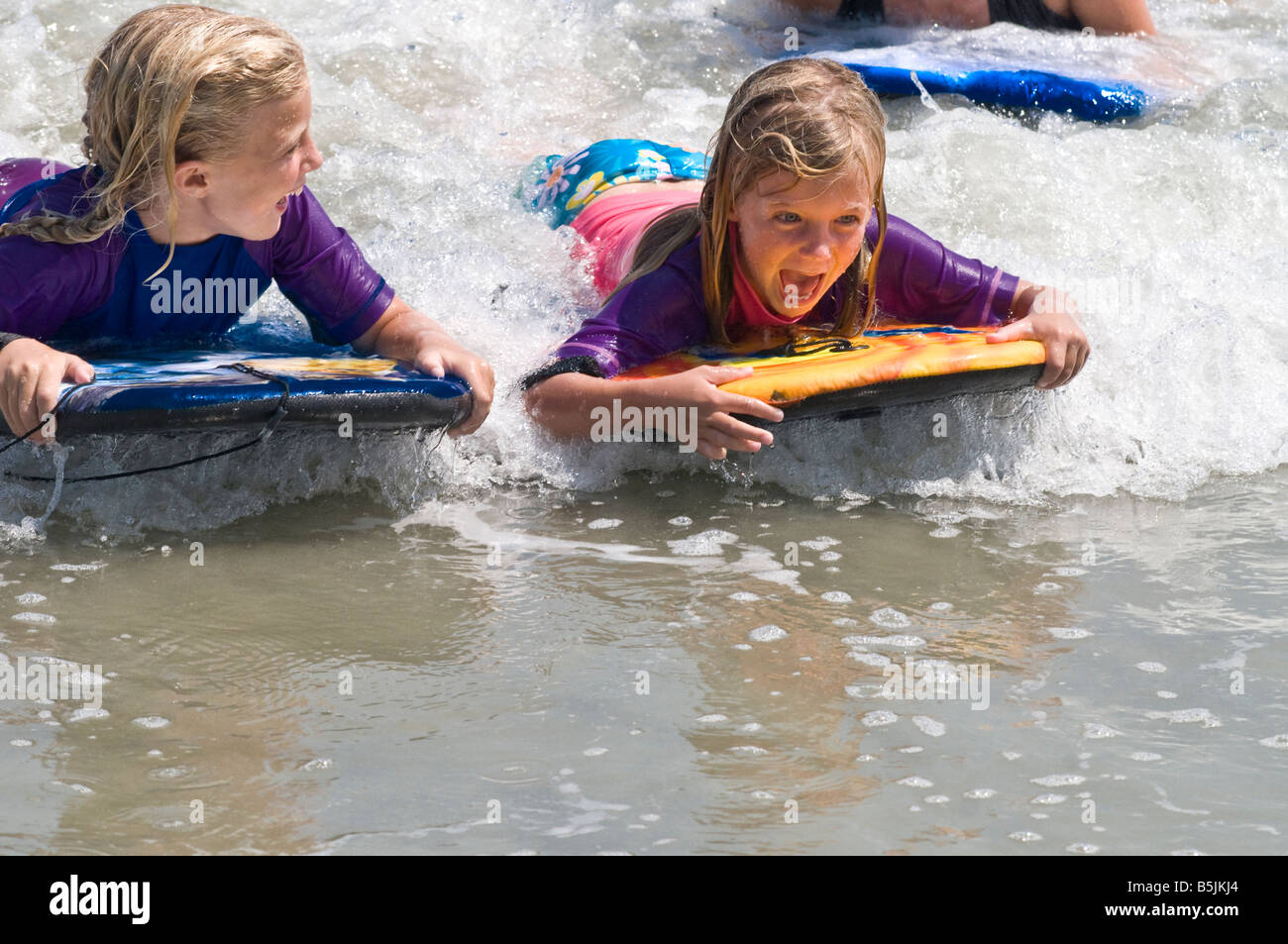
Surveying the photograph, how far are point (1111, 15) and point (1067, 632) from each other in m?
5.36

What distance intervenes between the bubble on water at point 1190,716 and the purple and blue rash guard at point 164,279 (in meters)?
2.10

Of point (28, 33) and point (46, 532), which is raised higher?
point (28, 33)

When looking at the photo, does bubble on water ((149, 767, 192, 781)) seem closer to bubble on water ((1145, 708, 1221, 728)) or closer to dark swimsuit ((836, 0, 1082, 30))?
bubble on water ((1145, 708, 1221, 728))

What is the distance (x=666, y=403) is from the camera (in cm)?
330

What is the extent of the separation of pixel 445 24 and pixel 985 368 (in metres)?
4.59

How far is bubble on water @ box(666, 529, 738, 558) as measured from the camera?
3.06 meters

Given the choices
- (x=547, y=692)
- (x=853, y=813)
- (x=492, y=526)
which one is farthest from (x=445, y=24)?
(x=853, y=813)

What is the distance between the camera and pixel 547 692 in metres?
2.38

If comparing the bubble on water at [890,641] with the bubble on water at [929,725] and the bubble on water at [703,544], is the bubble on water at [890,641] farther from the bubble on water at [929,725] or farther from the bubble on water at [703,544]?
the bubble on water at [703,544]

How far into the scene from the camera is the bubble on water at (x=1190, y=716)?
227 centimetres

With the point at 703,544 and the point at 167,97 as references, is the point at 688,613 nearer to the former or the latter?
the point at 703,544

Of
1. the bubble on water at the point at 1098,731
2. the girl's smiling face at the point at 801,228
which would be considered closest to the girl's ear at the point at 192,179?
the girl's smiling face at the point at 801,228
